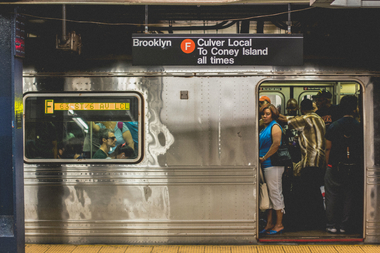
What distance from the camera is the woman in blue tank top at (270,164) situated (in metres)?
4.23

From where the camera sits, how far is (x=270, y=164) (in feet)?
14.1

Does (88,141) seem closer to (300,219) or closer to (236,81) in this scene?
(236,81)

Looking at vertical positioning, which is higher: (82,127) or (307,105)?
(307,105)

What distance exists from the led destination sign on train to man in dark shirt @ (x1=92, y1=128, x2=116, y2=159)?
11.7 inches

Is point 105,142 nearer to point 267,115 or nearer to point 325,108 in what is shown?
point 267,115

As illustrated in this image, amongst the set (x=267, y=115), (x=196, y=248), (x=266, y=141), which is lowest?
(x=196, y=248)

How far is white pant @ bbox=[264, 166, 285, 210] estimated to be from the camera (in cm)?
427

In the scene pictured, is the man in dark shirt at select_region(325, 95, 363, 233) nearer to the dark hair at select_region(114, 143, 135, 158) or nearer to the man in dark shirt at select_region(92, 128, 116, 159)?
the dark hair at select_region(114, 143, 135, 158)

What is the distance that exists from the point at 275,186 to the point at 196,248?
1.37m

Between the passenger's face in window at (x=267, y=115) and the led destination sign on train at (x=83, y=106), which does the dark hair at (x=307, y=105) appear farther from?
the led destination sign on train at (x=83, y=106)

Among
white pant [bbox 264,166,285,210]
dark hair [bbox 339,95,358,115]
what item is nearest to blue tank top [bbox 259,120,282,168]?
white pant [bbox 264,166,285,210]

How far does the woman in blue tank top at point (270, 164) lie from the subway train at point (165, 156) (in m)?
0.32

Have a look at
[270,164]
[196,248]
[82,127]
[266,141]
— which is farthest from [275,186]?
[82,127]

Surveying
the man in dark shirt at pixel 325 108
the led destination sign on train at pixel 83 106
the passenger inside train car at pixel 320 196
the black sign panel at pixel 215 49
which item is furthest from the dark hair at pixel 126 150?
the man in dark shirt at pixel 325 108
